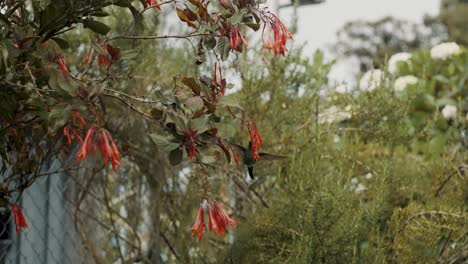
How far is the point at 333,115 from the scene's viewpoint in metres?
4.38

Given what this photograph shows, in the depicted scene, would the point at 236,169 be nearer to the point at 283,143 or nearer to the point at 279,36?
the point at 283,143

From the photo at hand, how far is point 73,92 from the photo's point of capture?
1.73 m

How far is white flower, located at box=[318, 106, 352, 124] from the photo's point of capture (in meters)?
4.25

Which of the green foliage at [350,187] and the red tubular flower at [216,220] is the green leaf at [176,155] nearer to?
the red tubular flower at [216,220]

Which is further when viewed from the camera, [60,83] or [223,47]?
[223,47]

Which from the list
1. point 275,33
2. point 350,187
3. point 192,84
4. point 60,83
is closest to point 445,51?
point 350,187

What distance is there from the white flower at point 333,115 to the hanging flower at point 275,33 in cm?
213

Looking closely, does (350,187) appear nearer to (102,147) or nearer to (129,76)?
(129,76)

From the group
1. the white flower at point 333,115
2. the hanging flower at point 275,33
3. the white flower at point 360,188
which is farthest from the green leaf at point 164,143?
the white flower at point 333,115

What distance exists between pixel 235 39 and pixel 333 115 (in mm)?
2435

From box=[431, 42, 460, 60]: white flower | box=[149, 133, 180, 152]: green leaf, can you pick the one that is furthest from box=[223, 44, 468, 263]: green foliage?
box=[431, 42, 460, 60]: white flower

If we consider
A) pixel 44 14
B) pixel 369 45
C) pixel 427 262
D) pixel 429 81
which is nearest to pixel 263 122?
pixel 427 262

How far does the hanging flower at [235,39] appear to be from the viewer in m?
2.00

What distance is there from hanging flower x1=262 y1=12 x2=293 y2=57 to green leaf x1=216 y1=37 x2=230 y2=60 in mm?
110
